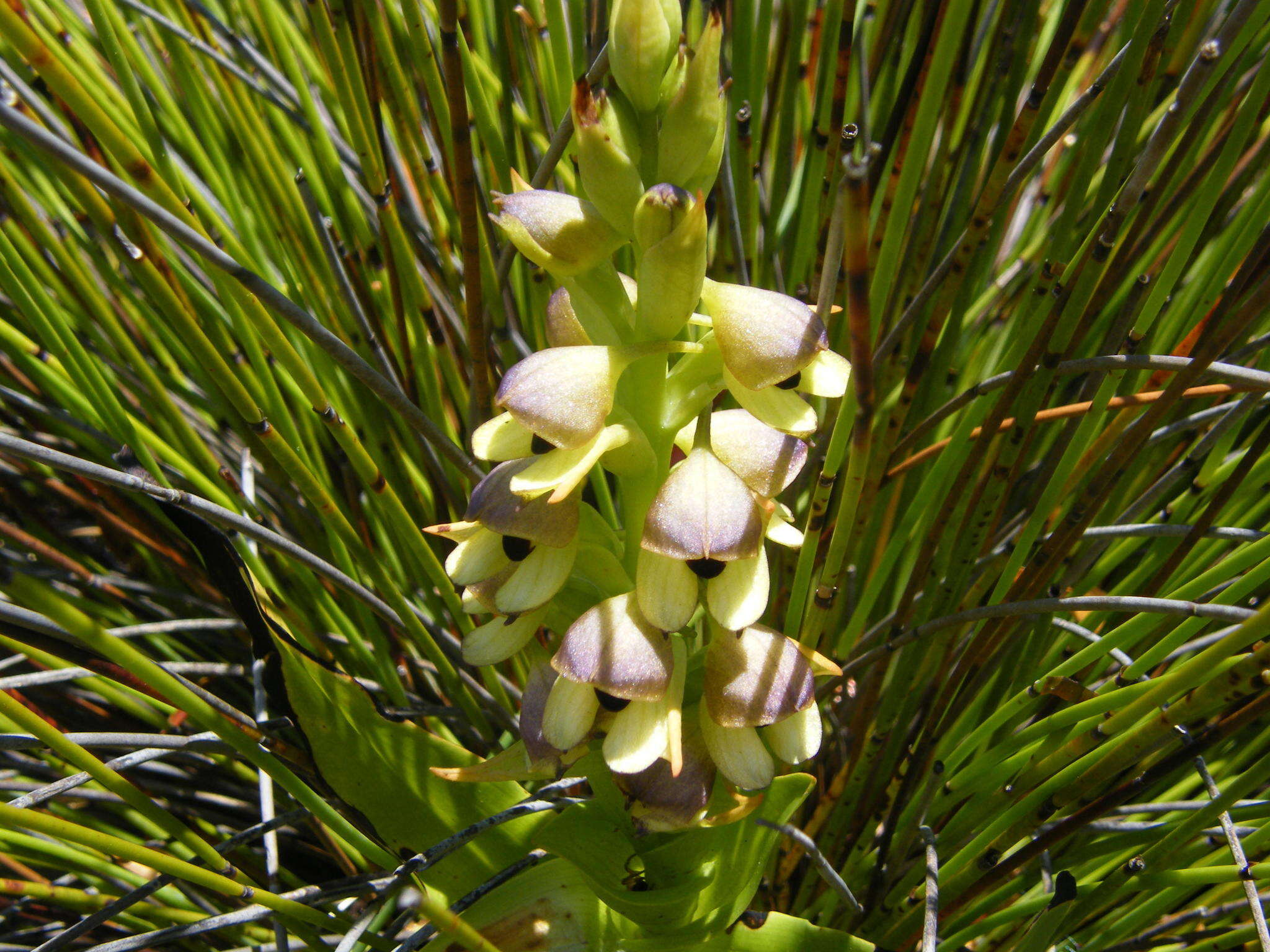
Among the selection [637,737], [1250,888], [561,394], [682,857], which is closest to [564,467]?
[561,394]

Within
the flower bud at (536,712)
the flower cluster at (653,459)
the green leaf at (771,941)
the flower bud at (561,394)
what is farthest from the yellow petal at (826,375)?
the green leaf at (771,941)

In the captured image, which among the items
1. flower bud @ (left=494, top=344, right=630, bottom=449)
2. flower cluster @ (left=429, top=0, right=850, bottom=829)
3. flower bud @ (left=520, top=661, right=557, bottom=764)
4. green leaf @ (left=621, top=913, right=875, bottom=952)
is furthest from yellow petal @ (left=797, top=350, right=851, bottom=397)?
green leaf @ (left=621, top=913, right=875, bottom=952)

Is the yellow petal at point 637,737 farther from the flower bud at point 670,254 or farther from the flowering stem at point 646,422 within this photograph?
the flower bud at point 670,254

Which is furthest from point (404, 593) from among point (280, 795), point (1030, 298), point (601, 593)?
point (1030, 298)

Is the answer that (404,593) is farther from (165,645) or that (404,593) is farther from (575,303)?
(575,303)

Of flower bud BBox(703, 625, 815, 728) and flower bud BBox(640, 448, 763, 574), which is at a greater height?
flower bud BBox(640, 448, 763, 574)

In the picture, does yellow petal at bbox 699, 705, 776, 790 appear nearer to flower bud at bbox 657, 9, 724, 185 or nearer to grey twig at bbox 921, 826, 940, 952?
grey twig at bbox 921, 826, 940, 952
